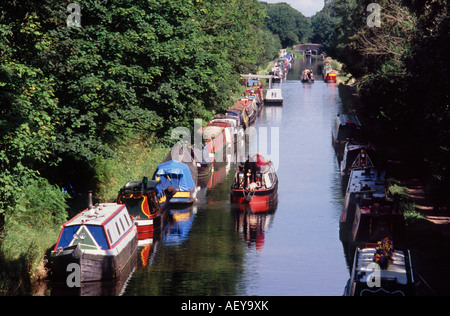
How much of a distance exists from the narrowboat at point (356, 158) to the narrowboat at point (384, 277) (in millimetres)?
22979

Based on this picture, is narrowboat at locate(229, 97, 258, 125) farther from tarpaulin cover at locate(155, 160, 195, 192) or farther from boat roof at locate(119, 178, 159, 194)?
boat roof at locate(119, 178, 159, 194)

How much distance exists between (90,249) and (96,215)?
1685mm

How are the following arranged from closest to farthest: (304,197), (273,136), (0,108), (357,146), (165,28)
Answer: (0,108) → (165,28) → (304,197) → (357,146) → (273,136)

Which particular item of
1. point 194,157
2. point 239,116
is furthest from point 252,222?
point 239,116

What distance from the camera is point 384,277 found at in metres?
20.2

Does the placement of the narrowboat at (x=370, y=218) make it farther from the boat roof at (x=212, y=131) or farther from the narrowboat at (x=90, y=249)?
the boat roof at (x=212, y=131)

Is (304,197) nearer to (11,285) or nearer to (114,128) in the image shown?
(114,128)

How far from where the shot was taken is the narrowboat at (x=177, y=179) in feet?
123

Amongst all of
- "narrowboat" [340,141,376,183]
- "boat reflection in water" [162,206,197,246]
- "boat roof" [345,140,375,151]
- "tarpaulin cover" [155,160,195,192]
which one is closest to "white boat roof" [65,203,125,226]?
"boat reflection in water" [162,206,197,246]

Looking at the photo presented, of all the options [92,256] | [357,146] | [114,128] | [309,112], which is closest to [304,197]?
[357,146]

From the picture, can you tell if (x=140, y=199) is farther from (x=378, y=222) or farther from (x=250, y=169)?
(x=378, y=222)

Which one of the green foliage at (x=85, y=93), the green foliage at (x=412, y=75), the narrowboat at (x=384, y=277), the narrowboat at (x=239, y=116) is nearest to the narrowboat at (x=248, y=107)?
the narrowboat at (x=239, y=116)

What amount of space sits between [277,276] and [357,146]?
21.2 meters
